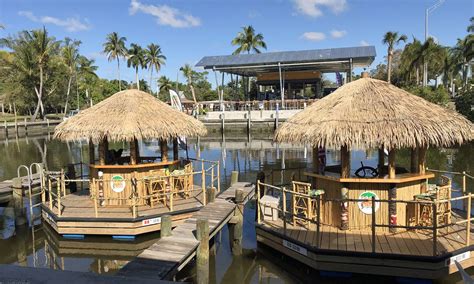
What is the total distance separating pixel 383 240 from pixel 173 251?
484 cm

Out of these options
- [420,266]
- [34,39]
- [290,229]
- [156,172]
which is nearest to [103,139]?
[156,172]

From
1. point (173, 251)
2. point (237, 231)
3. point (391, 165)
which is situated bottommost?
point (237, 231)

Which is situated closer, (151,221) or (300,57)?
(151,221)

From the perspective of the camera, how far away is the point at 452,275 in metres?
8.79

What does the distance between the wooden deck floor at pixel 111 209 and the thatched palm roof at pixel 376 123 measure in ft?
12.8

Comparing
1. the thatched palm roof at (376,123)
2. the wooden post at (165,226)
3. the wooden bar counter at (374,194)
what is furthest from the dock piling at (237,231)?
the wooden bar counter at (374,194)

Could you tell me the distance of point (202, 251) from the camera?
884 cm

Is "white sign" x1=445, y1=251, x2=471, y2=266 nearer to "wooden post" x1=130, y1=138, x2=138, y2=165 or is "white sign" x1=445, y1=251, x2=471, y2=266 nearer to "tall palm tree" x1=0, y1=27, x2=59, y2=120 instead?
"wooden post" x1=130, y1=138, x2=138, y2=165

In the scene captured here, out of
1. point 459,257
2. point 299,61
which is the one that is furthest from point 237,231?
point 299,61

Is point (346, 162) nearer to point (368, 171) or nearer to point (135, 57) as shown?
point (368, 171)

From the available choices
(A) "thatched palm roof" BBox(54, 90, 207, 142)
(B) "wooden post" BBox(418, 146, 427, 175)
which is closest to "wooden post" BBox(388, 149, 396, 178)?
(B) "wooden post" BBox(418, 146, 427, 175)

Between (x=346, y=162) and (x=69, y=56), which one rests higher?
(x=69, y=56)

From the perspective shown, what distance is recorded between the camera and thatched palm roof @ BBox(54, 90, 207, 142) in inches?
480

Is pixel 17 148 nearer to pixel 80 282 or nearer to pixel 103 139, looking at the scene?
pixel 103 139
